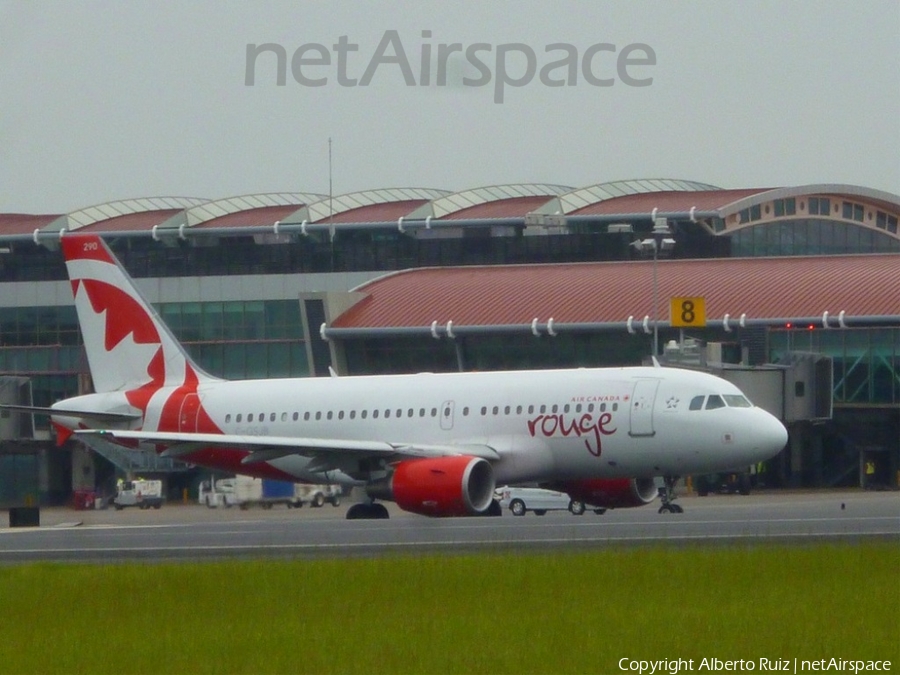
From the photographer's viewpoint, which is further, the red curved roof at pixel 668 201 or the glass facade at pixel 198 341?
the red curved roof at pixel 668 201

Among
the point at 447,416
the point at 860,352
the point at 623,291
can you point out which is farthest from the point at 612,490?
the point at 623,291

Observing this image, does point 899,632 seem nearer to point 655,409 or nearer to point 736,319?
point 655,409

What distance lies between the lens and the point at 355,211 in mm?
85062

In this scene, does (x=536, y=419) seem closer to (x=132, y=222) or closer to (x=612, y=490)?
(x=612, y=490)

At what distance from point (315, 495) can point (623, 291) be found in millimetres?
16603

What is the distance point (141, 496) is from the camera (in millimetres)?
64062

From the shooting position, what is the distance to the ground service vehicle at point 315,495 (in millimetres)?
55503

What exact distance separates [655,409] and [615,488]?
3.06 metres

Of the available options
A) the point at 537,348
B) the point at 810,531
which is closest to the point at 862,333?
the point at 537,348

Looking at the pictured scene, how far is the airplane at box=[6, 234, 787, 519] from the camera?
3300 centimetres

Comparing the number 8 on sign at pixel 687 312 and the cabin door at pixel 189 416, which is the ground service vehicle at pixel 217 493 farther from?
the cabin door at pixel 189 416

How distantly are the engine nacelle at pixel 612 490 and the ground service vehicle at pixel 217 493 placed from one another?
22371mm

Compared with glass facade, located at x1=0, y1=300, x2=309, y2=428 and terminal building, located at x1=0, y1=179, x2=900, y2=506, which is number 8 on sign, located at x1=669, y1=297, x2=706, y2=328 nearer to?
terminal building, located at x1=0, y1=179, x2=900, y2=506

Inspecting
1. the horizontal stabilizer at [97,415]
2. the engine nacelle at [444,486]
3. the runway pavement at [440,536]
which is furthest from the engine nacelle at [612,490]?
the horizontal stabilizer at [97,415]
